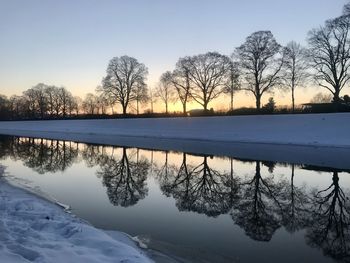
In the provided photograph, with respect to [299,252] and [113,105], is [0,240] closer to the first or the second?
[299,252]

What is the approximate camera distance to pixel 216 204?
601 inches

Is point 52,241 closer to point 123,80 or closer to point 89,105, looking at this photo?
point 123,80

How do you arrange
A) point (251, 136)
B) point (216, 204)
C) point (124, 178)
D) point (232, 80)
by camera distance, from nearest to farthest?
point (216, 204), point (124, 178), point (251, 136), point (232, 80)

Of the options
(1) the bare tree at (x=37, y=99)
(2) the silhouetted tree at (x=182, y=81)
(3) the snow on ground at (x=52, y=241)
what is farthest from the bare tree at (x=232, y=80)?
(1) the bare tree at (x=37, y=99)

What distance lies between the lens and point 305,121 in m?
44.7

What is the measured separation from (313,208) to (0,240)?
991 cm

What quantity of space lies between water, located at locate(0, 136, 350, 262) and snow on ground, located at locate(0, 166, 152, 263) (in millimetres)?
1514

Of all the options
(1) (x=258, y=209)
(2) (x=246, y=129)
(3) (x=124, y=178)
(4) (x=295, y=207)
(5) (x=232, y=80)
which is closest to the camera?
(1) (x=258, y=209)

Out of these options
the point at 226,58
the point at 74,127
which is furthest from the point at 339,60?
the point at 74,127

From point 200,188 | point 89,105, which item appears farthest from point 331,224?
point 89,105

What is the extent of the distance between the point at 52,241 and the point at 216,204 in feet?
25.1

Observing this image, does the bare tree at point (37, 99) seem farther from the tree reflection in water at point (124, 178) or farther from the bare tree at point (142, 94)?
the tree reflection in water at point (124, 178)

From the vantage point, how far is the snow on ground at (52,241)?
767 centimetres

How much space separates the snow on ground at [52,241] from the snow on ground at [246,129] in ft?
96.5
